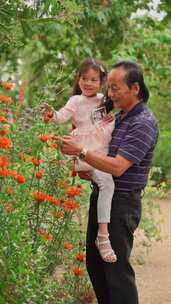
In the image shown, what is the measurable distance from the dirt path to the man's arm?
7.83 feet

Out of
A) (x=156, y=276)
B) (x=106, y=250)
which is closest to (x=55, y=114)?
(x=106, y=250)

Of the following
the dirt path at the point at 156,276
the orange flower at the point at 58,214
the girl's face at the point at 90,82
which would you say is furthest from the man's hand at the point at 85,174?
the dirt path at the point at 156,276

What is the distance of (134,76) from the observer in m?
3.98

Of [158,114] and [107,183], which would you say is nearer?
[107,183]

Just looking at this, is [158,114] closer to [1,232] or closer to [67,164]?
[67,164]

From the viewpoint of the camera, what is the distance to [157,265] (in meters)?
7.51

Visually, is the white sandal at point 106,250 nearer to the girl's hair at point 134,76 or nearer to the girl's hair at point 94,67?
the girl's hair at point 134,76

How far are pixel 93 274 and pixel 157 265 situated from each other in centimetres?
321

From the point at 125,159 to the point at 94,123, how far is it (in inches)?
18.9

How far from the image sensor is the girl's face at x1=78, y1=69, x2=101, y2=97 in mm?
4301

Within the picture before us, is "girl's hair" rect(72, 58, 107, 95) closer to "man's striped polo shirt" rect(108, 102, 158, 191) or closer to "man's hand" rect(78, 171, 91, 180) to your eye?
"man's striped polo shirt" rect(108, 102, 158, 191)

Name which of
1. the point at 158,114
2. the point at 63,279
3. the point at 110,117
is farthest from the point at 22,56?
the point at 110,117

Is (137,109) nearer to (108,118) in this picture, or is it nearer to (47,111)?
(108,118)

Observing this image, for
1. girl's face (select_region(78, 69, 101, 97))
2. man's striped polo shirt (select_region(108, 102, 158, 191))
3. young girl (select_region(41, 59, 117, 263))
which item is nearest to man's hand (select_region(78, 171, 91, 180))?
young girl (select_region(41, 59, 117, 263))
